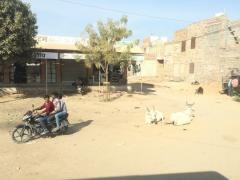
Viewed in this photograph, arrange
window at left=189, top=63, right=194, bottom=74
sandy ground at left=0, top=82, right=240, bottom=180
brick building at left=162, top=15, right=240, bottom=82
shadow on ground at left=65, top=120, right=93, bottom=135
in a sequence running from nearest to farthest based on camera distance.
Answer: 1. sandy ground at left=0, top=82, right=240, bottom=180
2. shadow on ground at left=65, top=120, right=93, bottom=135
3. brick building at left=162, top=15, right=240, bottom=82
4. window at left=189, top=63, right=194, bottom=74

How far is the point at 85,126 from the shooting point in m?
14.9

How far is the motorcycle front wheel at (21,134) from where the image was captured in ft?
38.0

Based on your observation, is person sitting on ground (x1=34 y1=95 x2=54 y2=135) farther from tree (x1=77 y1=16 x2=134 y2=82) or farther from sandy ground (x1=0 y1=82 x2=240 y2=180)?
tree (x1=77 y1=16 x2=134 y2=82)

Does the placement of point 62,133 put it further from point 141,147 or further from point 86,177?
point 86,177

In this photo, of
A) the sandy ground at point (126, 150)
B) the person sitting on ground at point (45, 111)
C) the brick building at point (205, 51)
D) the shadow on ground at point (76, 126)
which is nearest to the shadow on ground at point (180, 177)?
the sandy ground at point (126, 150)

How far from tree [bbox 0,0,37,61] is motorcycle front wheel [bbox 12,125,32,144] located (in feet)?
33.0

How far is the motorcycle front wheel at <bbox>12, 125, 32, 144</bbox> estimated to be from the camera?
11590mm

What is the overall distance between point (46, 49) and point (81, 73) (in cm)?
463

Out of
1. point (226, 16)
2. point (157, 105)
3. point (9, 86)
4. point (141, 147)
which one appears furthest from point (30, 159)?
A: point (226, 16)

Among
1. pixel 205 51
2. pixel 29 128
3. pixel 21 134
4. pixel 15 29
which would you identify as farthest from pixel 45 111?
pixel 205 51

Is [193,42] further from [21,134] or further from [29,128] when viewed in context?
[21,134]

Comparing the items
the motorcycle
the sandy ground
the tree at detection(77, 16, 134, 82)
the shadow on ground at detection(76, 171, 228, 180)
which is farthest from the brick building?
the shadow on ground at detection(76, 171, 228, 180)

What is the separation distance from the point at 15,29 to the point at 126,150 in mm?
13524

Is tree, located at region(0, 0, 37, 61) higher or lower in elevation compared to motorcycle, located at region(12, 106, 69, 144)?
higher
